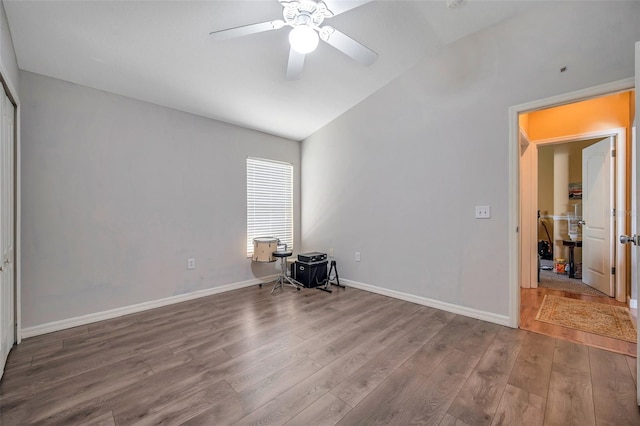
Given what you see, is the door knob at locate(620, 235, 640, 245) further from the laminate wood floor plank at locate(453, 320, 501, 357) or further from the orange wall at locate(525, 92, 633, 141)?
the orange wall at locate(525, 92, 633, 141)

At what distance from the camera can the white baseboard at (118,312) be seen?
7.94ft

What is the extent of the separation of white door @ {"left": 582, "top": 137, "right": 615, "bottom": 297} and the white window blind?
167 inches

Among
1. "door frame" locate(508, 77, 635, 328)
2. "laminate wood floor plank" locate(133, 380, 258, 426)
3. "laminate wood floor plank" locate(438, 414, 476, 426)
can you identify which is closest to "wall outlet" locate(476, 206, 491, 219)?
"door frame" locate(508, 77, 635, 328)

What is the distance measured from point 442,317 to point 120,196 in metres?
3.59

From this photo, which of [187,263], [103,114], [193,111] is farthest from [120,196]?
[193,111]

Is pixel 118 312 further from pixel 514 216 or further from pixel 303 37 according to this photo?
pixel 514 216

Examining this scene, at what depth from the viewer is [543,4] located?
232 cm

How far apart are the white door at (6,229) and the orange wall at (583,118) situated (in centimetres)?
508

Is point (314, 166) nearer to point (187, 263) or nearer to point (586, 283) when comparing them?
point (187, 263)

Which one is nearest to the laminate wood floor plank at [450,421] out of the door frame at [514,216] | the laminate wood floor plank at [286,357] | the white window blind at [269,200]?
the laminate wood floor plank at [286,357]

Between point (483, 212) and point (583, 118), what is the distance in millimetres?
2233

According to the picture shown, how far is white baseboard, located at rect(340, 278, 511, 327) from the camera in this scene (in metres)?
2.61

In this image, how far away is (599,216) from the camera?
140 inches

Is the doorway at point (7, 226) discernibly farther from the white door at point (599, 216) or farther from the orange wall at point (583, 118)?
the white door at point (599, 216)
